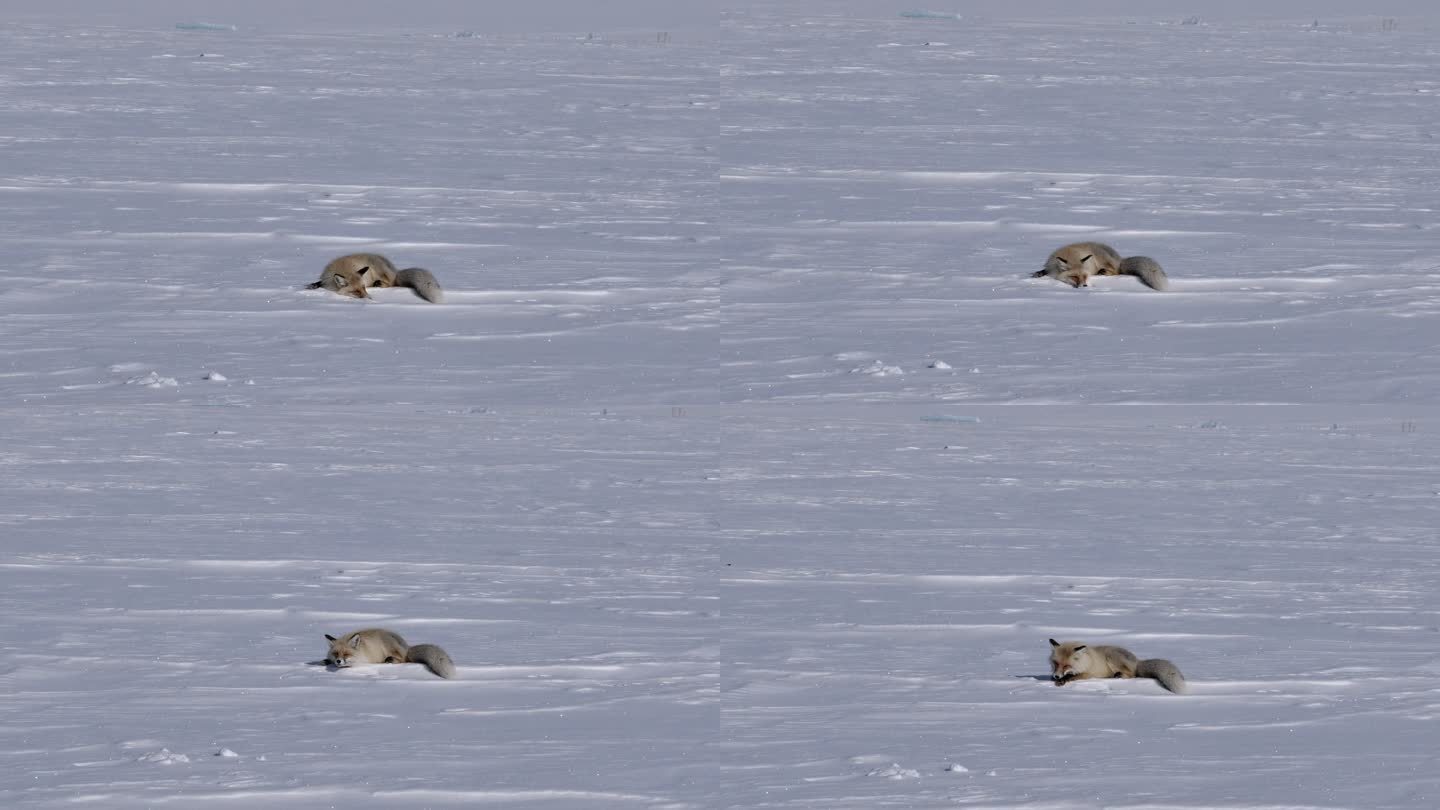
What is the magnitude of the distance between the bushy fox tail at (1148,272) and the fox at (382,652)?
18.4 ft

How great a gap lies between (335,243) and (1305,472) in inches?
204

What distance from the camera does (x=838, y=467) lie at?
336 inches

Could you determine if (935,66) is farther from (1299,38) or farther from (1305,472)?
(1305,472)

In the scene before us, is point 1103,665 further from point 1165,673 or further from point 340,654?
point 340,654

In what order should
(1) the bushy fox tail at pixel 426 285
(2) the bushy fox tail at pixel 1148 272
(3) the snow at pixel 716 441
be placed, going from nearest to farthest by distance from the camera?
(3) the snow at pixel 716 441, (1) the bushy fox tail at pixel 426 285, (2) the bushy fox tail at pixel 1148 272

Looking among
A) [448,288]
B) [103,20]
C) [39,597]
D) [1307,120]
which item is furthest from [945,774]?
[103,20]

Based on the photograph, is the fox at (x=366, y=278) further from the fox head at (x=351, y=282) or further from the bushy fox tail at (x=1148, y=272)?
the bushy fox tail at (x=1148, y=272)

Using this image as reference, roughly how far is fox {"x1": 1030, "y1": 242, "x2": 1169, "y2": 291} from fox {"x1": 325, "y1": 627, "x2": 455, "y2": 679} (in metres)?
5.53

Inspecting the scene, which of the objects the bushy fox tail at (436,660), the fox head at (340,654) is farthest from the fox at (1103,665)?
the fox head at (340,654)

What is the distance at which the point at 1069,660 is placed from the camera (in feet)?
19.6

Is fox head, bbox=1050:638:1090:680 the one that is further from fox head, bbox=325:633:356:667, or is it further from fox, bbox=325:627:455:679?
fox head, bbox=325:633:356:667

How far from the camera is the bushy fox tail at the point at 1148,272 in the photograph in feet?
35.8

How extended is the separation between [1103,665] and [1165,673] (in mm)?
171

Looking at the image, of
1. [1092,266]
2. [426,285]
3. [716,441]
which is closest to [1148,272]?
[1092,266]
